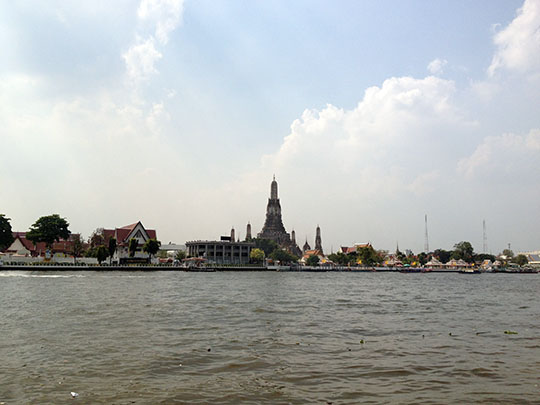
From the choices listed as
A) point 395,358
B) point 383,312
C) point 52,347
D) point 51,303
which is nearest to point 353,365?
point 395,358

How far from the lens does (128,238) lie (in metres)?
116

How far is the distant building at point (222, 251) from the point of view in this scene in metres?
144

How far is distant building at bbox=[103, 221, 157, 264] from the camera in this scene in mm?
108312

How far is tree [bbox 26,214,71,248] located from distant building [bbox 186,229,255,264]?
5056 centimetres

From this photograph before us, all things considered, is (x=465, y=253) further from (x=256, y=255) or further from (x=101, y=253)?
(x=101, y=253)

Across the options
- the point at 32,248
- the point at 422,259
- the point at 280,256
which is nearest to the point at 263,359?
the point at 32,248

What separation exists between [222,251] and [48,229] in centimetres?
6062

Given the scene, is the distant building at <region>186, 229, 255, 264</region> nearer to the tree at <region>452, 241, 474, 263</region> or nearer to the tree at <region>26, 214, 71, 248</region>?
the tree at <region>26, 214, 71, 248</region>

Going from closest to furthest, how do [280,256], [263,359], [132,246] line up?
[263,359]
[132,246]
[280,256]

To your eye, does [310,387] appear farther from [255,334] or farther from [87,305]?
[87,305]

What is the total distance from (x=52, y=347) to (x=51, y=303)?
14.7m

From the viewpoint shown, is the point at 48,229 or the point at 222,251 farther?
the point at 222,251

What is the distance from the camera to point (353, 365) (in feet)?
37.4

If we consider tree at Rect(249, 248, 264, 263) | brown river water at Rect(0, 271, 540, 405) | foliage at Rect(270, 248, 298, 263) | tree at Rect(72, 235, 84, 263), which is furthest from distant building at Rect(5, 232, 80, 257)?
brown river water at Rect(0, 271, 540, 405)
